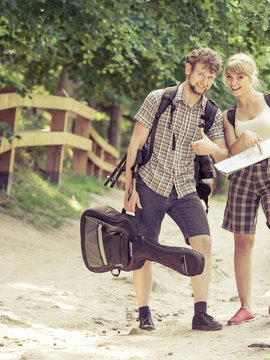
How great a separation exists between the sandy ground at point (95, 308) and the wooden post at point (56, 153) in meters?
1.96

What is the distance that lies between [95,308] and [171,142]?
1.82 m

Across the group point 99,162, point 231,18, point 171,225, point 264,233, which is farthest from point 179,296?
point 99,162

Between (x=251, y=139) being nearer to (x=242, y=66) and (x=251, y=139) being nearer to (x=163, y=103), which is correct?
(x=242, y=66)

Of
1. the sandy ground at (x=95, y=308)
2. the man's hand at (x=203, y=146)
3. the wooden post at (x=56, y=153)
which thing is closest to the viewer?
the sandy ground at (x=95, y=308)

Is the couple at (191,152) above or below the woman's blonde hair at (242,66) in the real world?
below

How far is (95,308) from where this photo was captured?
5738 millimetres

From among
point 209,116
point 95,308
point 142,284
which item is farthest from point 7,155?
point 209,116

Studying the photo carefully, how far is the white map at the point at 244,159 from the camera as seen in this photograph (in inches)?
170

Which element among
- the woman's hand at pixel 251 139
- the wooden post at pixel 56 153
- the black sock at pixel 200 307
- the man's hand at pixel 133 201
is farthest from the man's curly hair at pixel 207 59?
the wooden post at pixel 56 153

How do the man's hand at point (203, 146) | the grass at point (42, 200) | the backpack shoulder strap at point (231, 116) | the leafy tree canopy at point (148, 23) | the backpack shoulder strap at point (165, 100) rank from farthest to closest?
the grass at point (42, 200) < the leafy tree canopy at point (148, 23) < the backpack shoulder strap at point (231, 116) < the backpack shoulder strap at point (165, 100) < the man's hand at point (203, 146)

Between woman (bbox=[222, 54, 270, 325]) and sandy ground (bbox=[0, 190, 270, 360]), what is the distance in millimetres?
412

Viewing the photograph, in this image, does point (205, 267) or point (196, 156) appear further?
point (196, 156)

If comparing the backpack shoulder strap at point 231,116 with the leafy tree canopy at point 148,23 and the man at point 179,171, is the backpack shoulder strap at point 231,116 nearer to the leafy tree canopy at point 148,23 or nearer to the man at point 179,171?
the man at point 179,171

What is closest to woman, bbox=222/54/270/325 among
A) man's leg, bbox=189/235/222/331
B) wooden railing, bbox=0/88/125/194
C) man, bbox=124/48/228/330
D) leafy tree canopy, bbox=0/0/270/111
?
man, bbox=124/48/228/330
